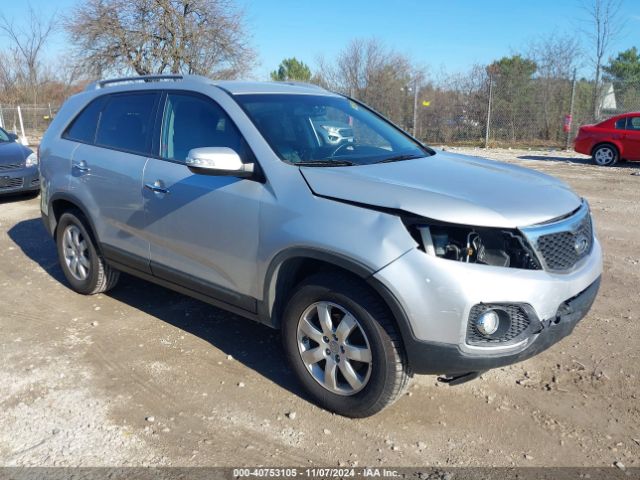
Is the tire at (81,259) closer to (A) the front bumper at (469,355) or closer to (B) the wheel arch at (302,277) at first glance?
(B) the wheel arch at (302,277)

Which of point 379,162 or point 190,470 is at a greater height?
point 379,162

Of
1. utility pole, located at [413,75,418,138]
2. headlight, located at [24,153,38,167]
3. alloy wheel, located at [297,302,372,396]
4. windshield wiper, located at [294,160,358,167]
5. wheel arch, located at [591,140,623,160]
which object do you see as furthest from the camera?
utility pole, located at [413,75,418,138]

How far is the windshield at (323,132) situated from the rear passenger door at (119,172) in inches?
39.3

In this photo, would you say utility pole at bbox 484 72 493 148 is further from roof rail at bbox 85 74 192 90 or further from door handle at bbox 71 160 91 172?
door handle at bbox 71 160 91 172

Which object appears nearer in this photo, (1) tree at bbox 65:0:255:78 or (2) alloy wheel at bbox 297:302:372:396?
(2) alloy wheel at bbox 297:302:372:396

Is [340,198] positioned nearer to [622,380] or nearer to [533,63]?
[622,380]

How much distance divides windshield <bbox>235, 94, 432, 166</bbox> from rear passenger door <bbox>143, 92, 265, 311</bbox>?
8.8 inches

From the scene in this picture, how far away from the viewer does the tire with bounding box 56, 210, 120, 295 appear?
4.82m

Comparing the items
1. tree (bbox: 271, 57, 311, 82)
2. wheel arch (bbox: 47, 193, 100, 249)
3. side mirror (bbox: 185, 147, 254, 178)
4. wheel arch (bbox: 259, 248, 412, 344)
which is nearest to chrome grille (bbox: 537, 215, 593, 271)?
wheel arch (bbox: 259, 248, 412, 344)

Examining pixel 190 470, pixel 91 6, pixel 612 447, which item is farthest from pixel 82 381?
pixel 91 6

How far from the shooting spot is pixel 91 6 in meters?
22.8

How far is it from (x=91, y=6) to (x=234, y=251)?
77.0 feet

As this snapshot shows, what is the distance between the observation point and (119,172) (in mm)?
4203

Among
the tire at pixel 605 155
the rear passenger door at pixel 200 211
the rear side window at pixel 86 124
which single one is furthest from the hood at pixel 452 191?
the tire at pixel 605 155
